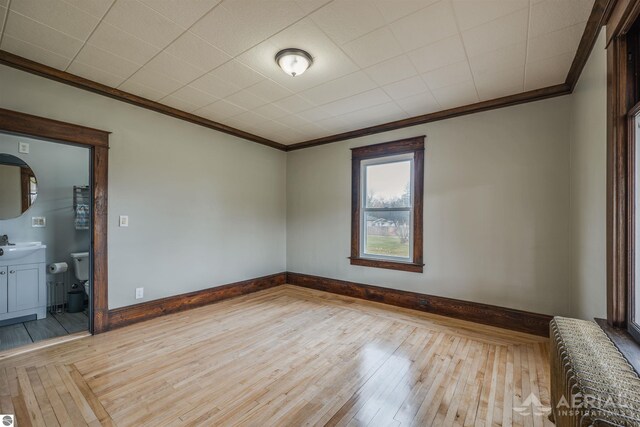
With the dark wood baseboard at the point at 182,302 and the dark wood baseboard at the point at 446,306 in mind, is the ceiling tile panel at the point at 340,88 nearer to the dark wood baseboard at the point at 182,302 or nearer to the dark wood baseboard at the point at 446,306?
the dark wood baseboard at the point at 446,306

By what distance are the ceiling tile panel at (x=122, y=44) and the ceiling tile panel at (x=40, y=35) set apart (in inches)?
7.2

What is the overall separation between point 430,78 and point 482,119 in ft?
3.63

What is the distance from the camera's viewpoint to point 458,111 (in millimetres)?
3582

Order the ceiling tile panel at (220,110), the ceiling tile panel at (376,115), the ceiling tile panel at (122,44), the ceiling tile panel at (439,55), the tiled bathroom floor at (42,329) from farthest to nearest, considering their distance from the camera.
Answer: the ceiling tile panel at (376,115) < the ceiling tile panel at (220,110) < the tiled bathroom floor at (42,329) < the ceiling tile panel at (439,55) < the ceiling tile panel at (122,44)

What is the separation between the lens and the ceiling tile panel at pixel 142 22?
1936mm

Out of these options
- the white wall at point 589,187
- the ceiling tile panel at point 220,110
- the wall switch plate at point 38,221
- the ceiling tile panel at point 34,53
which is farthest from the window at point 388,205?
the wall switch plate at point 38,221

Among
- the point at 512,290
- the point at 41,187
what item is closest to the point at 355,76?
the point at 512,290

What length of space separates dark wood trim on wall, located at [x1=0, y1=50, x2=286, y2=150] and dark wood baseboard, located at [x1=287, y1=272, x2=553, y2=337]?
9.78 ft

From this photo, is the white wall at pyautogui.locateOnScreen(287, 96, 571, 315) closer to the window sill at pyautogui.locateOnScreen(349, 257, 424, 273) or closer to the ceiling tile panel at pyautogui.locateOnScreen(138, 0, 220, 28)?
the window sill at pyautogui.locateOnScreen(349, 257, 424, 273)

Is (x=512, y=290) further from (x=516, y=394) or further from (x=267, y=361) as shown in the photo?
(x=267, y=361)

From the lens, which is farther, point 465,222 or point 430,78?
point 465,222

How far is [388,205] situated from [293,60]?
2.60 m

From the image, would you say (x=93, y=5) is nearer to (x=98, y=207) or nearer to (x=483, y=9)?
(x=98, y=207)

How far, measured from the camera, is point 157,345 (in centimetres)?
280
